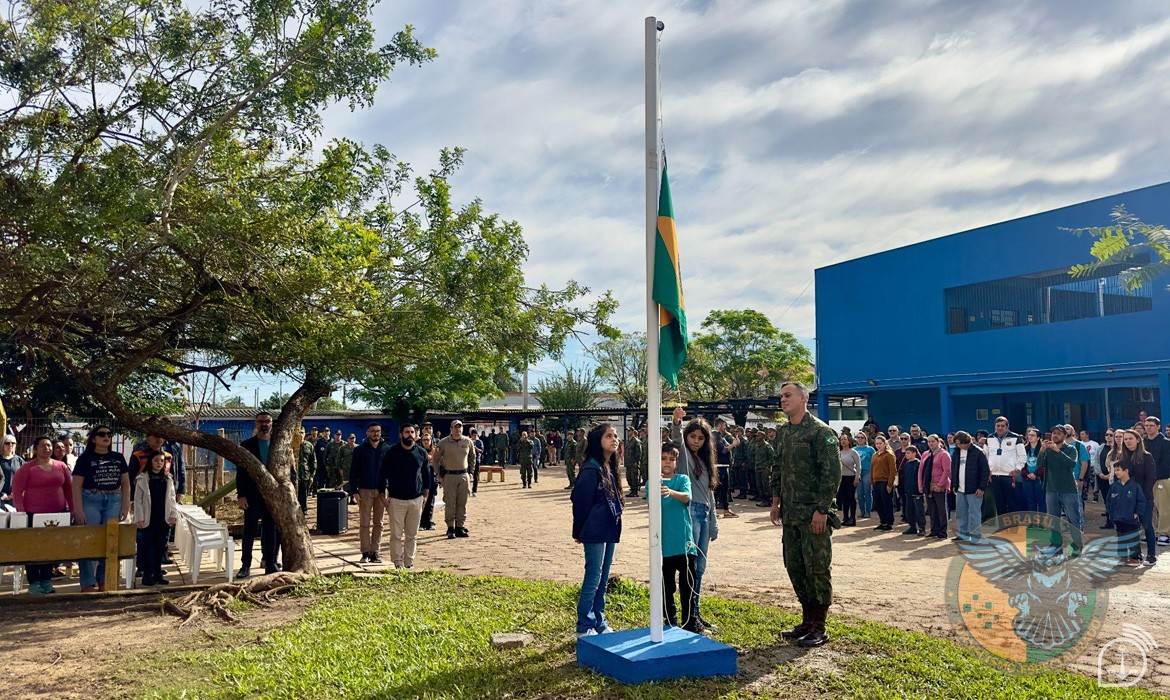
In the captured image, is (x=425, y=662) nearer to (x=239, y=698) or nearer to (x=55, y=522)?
(x=239, y=698)

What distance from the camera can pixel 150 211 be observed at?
6883 mm

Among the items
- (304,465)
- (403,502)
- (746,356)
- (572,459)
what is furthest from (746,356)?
(403,502)

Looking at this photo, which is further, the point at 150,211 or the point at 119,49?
the point at 119,49

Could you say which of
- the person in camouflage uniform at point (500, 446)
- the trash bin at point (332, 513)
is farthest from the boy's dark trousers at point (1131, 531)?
the person in camouflage uniform at point (500, 446)

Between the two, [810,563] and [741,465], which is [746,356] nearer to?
[741,465]

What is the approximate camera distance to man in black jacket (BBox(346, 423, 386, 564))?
37.0 feet

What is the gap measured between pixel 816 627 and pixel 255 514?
6.78m

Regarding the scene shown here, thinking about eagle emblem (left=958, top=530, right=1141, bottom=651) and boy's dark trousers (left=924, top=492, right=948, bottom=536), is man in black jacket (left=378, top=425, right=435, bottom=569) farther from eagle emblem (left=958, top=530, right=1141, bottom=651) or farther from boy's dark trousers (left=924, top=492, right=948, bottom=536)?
boy's dark trousers (left=924, top=492, right=948, bottom=536)

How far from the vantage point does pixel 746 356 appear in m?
46.5

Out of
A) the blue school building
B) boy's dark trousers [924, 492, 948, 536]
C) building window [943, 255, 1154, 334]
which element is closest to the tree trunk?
boy's dark trousers [924, 492, 948, 536]

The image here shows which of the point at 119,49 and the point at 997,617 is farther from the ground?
the point at 119,49

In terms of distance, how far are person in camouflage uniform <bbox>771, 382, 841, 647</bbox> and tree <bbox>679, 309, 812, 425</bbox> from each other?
130ft

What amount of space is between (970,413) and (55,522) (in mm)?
29515

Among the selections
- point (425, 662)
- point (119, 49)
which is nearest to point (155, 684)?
point (425, 662)
